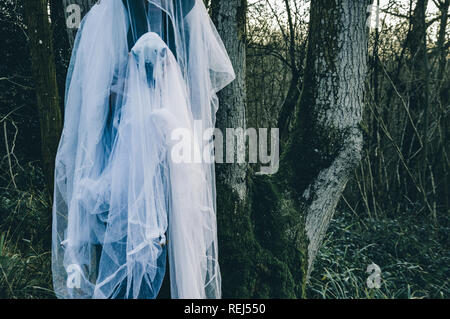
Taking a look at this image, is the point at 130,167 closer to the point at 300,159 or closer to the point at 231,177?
the point at 231,177

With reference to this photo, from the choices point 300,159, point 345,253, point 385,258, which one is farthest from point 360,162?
point 300,159

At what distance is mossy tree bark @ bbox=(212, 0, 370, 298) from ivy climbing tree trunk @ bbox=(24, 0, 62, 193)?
4.26ft

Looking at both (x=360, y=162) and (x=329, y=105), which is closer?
(x=329, y=105)

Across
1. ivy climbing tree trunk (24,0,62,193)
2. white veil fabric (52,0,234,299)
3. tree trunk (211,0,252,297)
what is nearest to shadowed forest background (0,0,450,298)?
ivy climbing tree trunk (24,0,62,193)

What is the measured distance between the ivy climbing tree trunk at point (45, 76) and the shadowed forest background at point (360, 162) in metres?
0.01

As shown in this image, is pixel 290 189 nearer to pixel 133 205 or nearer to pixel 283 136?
pixel 133 205

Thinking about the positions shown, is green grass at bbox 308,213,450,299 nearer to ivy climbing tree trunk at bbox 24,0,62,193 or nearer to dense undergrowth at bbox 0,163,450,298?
dense undergrowth at bbox 0,163,450,298

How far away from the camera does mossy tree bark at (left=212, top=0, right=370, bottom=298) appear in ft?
8.02

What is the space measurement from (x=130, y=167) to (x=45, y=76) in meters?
1.49

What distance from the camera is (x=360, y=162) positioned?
3668mm

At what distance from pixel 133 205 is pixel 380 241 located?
11.5ft

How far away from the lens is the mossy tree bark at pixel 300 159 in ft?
8.02

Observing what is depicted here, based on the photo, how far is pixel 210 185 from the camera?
6.84 feet
